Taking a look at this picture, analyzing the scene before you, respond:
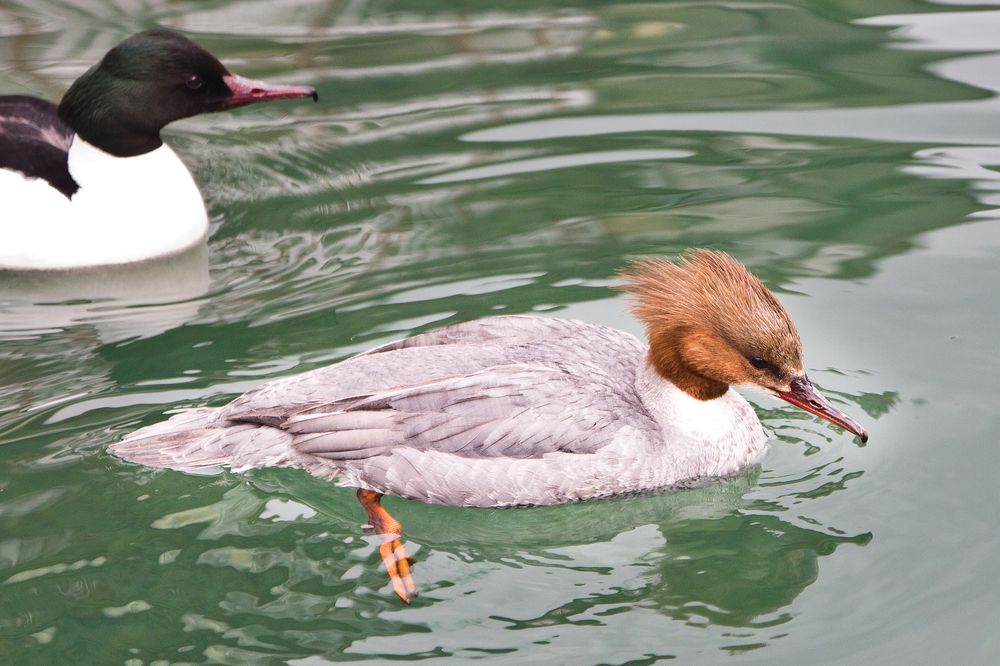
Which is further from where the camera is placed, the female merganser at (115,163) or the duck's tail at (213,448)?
the female merganser at (115,163)

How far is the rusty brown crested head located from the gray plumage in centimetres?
14

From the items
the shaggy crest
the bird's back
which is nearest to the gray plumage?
the shaggy crest

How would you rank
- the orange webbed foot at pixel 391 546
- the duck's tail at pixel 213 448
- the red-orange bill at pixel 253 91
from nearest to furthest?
→ the orange webbed foot at pixel 391 546
the duck's tail at pixel 213 448
the red-orange bill at pixel 253 91

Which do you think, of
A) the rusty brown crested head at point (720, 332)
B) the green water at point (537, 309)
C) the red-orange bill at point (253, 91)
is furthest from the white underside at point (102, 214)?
the rusty brown crested head at point (720, 332)

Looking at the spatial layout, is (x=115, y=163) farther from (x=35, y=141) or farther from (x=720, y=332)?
(x=720, y=332)

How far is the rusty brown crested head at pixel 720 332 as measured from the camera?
5160 mm

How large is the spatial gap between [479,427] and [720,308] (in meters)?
0.94

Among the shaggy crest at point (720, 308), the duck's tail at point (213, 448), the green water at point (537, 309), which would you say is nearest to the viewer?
the green water at point (537, 309)

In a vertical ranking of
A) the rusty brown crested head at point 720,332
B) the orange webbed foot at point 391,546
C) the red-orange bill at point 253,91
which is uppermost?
the red-orange bill at point 253,91

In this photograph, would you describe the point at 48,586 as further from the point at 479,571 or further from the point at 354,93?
the point at 354,93

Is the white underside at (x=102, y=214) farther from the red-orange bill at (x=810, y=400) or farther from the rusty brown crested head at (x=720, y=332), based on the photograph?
the red-orange bill at (x=810, y=400)

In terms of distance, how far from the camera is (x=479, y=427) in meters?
5.20

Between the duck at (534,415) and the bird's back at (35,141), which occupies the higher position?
the bird's back at (35,141)

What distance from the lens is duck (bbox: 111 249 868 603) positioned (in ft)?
17.0
